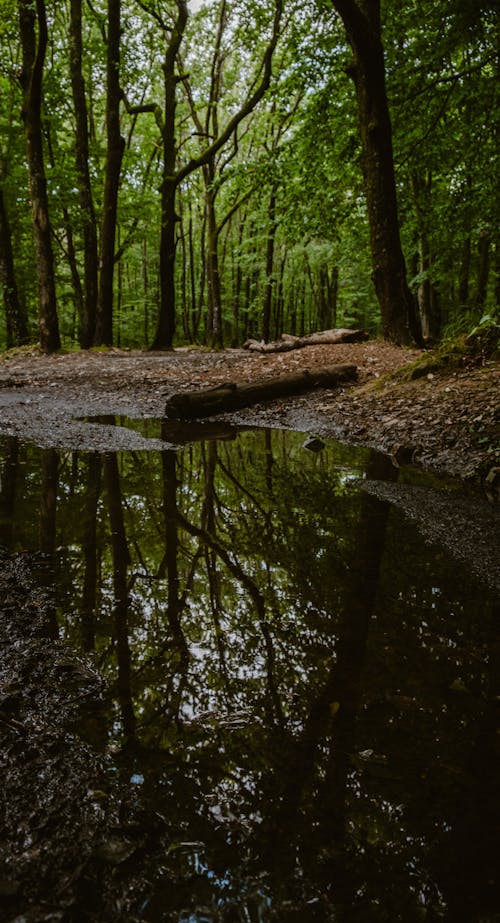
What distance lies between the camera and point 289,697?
5.28ft

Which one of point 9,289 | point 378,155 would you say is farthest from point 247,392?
point 9,289

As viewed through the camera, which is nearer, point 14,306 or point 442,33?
point 442,33

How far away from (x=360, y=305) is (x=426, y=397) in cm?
3143

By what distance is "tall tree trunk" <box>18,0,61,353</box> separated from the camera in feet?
36.6

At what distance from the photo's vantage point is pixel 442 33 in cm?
717

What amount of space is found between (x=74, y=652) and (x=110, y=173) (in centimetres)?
1402

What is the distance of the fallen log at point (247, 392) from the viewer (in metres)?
6.43

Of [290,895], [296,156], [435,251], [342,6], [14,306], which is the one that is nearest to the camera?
[290,895]

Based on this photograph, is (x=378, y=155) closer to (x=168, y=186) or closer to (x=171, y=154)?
(x=168, y=186)

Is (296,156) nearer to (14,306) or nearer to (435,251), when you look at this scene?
(435,251)

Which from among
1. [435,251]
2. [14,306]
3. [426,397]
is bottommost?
[426,397]

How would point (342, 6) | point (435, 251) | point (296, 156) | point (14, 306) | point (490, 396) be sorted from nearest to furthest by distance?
point (490, 396) → point (342, 6) → point (296, 156) → point (435, 251) → point (14, 306)

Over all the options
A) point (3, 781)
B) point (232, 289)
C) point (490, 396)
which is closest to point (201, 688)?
point (3, 781)

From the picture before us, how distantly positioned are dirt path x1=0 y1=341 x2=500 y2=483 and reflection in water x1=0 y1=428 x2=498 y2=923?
5.48ft
